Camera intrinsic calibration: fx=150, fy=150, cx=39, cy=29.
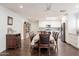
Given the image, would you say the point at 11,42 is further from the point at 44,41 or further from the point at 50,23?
the point at 50,23

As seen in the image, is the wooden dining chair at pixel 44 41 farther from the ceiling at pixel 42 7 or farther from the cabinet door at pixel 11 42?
the cabinet door at pixel 11 42

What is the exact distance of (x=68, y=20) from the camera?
10.8 meters

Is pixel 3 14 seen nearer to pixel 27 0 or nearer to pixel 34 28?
pixel 27 0

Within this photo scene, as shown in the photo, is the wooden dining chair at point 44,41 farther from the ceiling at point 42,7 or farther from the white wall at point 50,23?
the white wall at point 50,23

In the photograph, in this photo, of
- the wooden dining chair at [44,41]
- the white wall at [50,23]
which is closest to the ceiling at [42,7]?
the wooden dining chair at [44,41]

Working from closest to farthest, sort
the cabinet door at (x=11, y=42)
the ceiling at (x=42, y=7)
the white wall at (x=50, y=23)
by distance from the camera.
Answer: the ceiling at (x=42, y=7) < the cabinet door at (x=11, y=42) < the white wall at (x=50, y=23)

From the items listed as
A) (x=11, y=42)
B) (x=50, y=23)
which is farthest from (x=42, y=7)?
(x=50, y=23)

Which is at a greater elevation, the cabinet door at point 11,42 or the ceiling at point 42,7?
the ceiling at point 42,7

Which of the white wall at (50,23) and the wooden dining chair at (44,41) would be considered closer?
the wooden dining chair at (44,41)

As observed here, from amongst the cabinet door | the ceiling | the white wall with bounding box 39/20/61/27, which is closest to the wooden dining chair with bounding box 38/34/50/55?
the ceiling

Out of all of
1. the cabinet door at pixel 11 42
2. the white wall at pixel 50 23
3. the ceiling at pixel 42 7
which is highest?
the ceiling at pixel 42 7

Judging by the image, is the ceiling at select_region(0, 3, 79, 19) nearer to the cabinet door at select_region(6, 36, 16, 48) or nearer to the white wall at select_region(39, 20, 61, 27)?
the cabinet door at select_region(6, 36, 16, 48)

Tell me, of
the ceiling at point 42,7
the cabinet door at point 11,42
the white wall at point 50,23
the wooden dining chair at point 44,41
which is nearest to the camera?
the ceiling at point 42,7

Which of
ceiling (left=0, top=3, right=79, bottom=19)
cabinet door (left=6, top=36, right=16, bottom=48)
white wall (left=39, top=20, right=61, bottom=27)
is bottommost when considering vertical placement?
cabinet door (left=6, top=36, right=16, bottom=48)
